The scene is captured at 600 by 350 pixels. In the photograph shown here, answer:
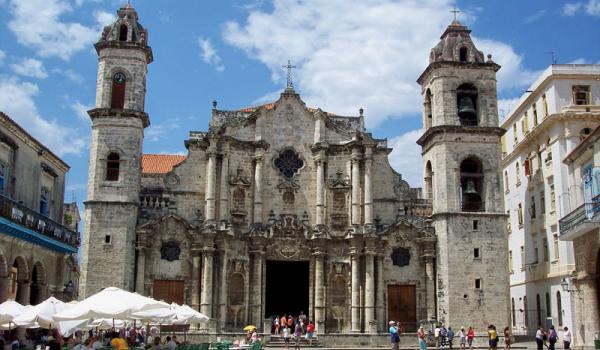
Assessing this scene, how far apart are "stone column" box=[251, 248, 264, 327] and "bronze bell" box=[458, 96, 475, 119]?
1294 cm

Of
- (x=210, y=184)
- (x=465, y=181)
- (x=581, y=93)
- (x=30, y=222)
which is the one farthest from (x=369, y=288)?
(x=30, y=222)

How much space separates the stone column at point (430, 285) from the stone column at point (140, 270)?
14.2m

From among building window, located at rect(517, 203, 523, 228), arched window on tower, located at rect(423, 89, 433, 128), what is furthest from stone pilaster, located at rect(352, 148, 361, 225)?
building window, located at rect(517, 203, 523, 228)

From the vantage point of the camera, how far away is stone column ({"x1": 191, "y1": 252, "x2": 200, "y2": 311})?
3491cm

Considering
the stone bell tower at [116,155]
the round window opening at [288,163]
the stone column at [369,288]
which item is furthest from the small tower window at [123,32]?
the stone column at [369,288]

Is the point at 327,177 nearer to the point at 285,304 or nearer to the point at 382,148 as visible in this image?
the point at 382,148

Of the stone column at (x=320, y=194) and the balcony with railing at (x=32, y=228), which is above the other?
the stone column at (x=320, y=194)

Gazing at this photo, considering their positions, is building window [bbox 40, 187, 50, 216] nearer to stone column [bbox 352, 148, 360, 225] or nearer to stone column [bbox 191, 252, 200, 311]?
stone column [bbox 191, 252, 200, 311]

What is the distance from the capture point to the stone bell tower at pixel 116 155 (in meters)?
33.9

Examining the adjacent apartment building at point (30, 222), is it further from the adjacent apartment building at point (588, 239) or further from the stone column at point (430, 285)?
the adjacent apartment building at point (588, 239)

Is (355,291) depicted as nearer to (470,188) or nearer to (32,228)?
(470,188)

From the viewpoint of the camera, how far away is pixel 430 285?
1415 inches

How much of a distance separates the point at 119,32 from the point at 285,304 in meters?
16.8

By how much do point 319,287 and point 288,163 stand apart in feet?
22.9
